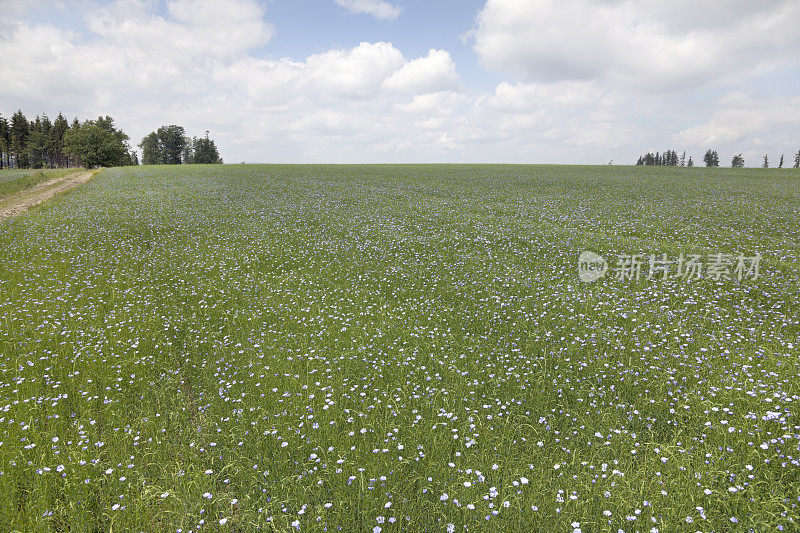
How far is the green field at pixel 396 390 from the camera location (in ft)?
15.1

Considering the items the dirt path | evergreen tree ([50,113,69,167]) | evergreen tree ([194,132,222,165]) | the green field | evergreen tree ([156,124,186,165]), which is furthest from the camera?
evergreen tree ([156,124,186,165])

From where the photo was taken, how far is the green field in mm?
4617

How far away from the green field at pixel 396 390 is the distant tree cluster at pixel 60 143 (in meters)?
83.0

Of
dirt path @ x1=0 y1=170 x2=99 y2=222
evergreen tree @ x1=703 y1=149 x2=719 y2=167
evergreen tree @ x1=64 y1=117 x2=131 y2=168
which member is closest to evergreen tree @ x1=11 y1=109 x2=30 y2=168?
evergreen tree @ x1=64 y1=117 x2=131 y2=168

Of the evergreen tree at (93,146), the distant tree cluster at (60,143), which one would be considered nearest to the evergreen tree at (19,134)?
the distant tree cluster at (60,143)

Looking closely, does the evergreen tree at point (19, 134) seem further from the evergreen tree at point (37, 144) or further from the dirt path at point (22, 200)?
the dirt path at point (22, 200)

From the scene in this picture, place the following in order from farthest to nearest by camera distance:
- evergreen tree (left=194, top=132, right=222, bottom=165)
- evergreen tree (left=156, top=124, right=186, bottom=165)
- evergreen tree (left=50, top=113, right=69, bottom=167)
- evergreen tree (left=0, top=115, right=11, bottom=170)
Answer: evergreen tree (left=156, top=124, right=186, bottom=165) < evergreen tree (left=194, top=132, right=222, bottom=165) < evergreen tree (left=50, top=113, right=69, bottom=167) < evergreen tree (left=0, top=115, right=11, bottom=170)

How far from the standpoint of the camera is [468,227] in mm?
19969

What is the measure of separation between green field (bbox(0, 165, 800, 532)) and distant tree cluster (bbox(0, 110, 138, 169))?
82989 millimetres

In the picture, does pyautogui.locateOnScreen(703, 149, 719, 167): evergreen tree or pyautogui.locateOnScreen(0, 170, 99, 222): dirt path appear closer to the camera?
pyautogui.locateOnScreen(0, 170, 99, 222): dirt path

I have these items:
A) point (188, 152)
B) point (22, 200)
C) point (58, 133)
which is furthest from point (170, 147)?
point (22, 200)

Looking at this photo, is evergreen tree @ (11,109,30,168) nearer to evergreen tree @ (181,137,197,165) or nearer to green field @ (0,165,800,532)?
evergreen tree @ (181,137,197,165)

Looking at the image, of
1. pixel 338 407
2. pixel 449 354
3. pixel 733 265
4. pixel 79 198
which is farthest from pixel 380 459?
pixel 79 198

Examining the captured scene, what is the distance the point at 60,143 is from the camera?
98.9 metres
